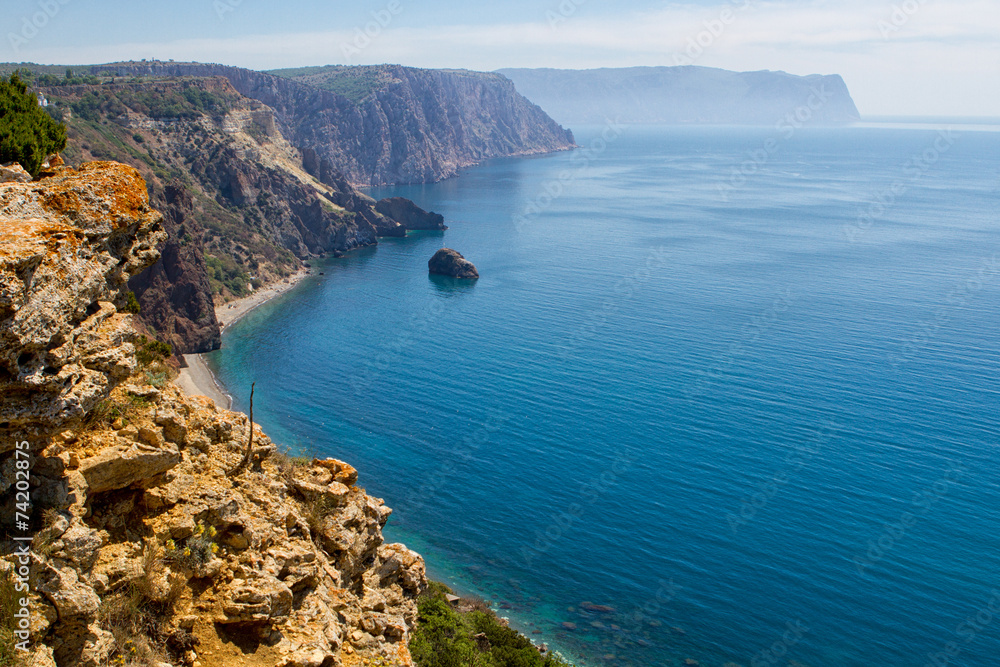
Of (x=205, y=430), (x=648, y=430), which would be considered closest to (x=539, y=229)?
(x=648, y=430)

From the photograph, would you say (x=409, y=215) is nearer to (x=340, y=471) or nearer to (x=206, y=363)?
Result: (x=206, y=363)

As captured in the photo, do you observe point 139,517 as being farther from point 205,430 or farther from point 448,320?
point 448,320

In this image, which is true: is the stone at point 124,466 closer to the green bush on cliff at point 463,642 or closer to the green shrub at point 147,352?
the green shrub at point 147,352

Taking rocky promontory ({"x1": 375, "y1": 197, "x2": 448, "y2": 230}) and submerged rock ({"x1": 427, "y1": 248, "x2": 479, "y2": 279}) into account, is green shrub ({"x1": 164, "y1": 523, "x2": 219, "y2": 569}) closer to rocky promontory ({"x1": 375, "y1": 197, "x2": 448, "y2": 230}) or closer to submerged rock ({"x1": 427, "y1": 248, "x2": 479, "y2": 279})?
submerged rock ({"x1": 427, "y1": 248, "x2": 479, "y2": 279})

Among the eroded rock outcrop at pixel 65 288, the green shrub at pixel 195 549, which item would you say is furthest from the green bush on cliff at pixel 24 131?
the green shrub at pixel 195 549

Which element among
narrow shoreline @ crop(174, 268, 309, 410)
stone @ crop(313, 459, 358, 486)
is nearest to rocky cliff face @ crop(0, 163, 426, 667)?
stone @ crop(313, 459, 358, 486)

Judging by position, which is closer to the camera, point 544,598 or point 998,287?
point 544,598
